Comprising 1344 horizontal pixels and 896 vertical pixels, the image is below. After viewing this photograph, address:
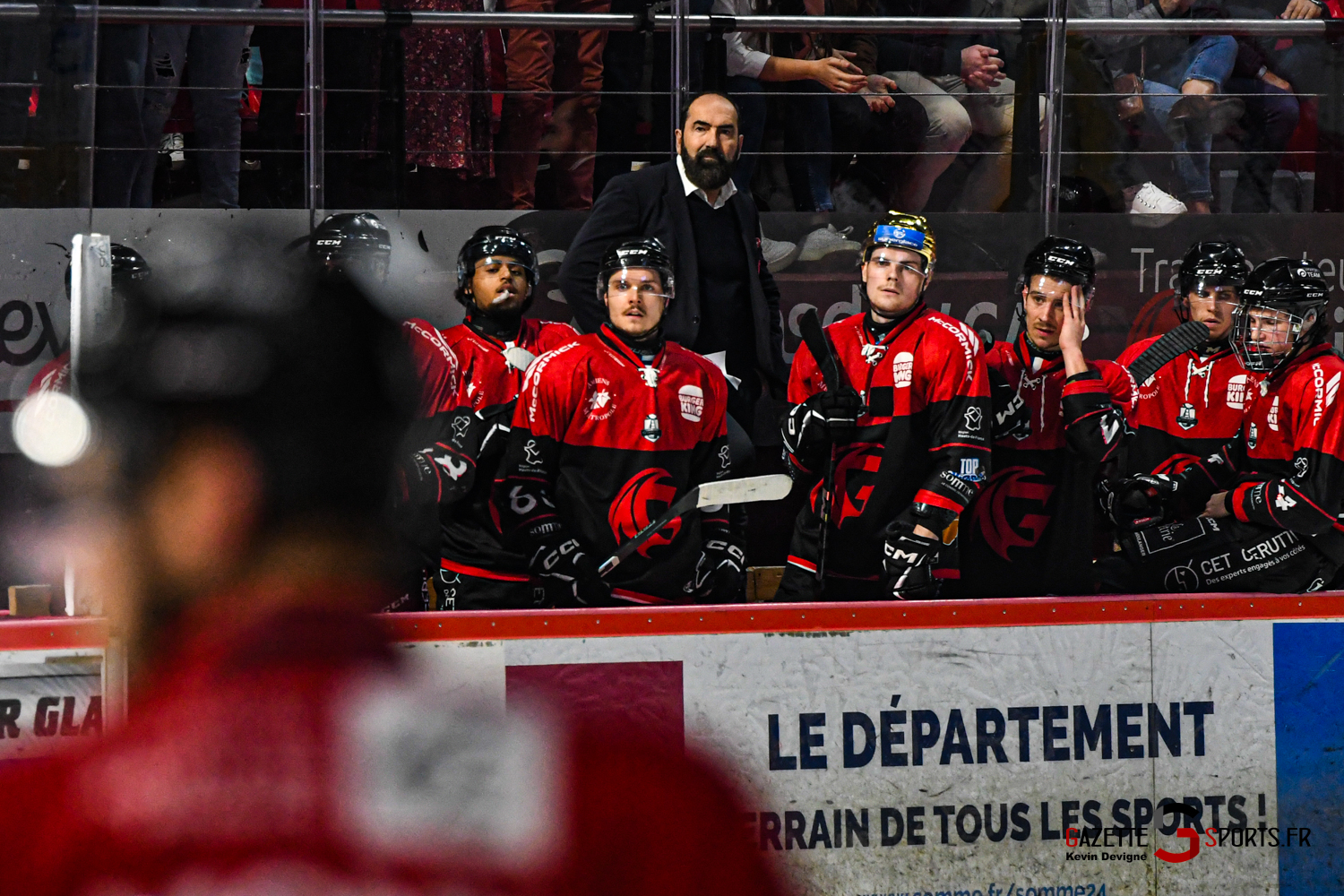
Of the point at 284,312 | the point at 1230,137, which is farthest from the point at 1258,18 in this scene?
the point at 284,312

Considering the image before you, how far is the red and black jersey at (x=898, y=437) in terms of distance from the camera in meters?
4.21

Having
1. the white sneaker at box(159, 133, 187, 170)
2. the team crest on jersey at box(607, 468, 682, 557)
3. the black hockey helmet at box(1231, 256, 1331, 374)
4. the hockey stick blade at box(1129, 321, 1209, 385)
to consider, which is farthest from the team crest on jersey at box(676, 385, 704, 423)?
the white sneaker at box(159, 133, 187, 170)

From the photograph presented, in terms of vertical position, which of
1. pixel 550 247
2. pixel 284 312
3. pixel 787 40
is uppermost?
pixel 787 40

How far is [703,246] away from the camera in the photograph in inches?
193

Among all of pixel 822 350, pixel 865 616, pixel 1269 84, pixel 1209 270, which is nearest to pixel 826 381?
pixel 822 350

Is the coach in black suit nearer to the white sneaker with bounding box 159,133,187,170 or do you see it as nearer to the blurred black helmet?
the blurred black helmet

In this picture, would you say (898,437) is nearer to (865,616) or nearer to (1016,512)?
(1016,512)

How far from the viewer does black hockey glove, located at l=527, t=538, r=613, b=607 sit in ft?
13.8

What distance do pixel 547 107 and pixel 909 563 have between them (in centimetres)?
225

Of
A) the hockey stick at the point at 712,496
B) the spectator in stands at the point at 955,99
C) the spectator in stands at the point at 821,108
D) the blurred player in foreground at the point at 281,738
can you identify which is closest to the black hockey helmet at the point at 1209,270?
the spectator in stands at the point at 955,99

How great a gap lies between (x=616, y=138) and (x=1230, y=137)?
2423 millimetres

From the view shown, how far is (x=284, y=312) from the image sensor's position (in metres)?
0.96

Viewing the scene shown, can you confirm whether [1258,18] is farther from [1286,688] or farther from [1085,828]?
[1085,828]

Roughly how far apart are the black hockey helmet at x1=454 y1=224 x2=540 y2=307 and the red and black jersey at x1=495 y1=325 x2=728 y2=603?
594mm
